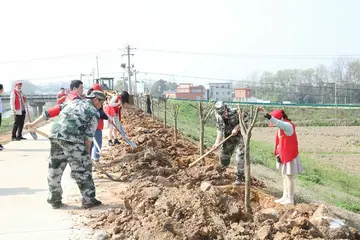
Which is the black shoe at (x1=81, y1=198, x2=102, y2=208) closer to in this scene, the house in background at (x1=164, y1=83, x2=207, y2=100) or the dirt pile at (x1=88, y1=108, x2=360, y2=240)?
the dirt pile at (x1=88, y1=108, x2=360, y2=240)

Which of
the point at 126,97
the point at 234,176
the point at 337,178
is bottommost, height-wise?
the point at 337,178

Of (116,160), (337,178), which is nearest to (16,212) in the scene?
(116,160)

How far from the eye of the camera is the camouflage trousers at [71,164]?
5195mm

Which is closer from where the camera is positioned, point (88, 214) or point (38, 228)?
point (38, 228)

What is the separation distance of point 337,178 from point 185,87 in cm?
6958

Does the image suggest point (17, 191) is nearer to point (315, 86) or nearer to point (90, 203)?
point (90, 203)

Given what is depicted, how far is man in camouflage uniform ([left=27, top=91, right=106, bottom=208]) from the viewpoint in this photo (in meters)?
5.18

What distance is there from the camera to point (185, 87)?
84.2 m

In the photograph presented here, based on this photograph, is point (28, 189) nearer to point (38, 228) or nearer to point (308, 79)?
point (38, 228)

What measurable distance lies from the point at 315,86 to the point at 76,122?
7389 centimetres

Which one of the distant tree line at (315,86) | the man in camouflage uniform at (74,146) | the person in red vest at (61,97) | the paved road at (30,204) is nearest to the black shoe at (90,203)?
the man in camouflage uniform at (74,146)

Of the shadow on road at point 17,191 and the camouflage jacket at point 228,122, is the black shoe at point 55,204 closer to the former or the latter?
the shadow on road at point 17,191

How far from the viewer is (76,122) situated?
5176 mm

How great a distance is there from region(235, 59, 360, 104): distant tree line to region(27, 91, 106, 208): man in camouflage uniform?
58713mm
